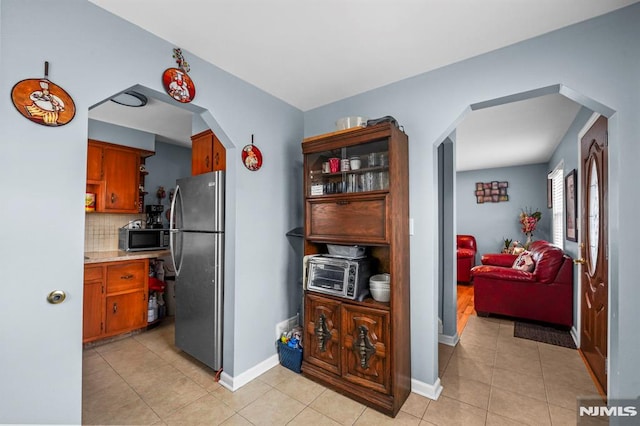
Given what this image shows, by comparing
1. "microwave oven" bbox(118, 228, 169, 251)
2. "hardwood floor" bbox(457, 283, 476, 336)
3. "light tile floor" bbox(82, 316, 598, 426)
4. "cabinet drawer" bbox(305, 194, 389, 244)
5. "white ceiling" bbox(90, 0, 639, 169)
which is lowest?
"hardwood floor" bbox(457, 283, 476, 336)

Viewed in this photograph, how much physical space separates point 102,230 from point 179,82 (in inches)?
106

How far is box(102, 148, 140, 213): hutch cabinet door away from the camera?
3.35m

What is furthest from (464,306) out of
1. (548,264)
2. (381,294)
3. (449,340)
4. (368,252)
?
(381,294)

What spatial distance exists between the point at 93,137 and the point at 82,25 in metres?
2.23

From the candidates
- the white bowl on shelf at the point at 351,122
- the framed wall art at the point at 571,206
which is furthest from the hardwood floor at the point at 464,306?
the white bowl on shelf at the point at 351,122

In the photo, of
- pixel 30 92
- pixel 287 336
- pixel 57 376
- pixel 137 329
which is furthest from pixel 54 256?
pixel 137 329

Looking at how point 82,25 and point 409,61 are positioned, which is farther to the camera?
point 409,61

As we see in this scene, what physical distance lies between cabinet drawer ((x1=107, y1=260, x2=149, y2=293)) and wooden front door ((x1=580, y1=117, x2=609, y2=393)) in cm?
436

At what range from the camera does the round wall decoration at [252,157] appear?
233cm

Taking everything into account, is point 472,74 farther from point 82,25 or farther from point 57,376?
point 57,376

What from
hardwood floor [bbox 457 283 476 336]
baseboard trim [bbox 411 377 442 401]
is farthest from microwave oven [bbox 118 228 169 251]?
hardwood floor [bbox 457 283 476 336]

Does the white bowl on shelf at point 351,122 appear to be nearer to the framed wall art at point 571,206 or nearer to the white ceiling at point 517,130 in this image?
the white ceiling at point 517,130

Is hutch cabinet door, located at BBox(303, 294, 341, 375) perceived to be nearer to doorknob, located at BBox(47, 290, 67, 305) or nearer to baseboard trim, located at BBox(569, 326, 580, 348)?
doorknob, located at BBox(47, 290, 67, 305)

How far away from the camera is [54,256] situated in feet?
4.52
